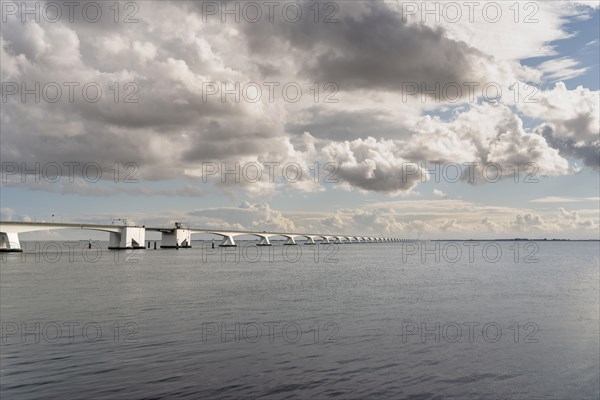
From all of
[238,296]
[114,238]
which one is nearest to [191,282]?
[238,296]

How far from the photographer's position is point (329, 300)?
43656 mm

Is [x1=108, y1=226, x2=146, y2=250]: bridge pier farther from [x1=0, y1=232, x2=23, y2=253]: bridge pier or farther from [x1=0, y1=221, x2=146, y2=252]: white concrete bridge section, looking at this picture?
[x1=0, y1=232, x2=23, y2=253]: bridge pier


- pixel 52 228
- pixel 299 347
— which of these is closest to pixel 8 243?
pixel 52 228

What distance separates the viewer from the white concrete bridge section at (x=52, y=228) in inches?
5325

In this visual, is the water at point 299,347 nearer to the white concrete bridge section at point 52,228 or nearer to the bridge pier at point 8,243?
the white concrete bridge section at point 52,228

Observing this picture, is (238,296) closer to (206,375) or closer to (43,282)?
(206,375)

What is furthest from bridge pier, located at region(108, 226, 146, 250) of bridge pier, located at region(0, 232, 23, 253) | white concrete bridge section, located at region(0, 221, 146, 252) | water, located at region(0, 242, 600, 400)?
water, located at region(0, 242, 600, 400)

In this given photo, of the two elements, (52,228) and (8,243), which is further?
(8,243)

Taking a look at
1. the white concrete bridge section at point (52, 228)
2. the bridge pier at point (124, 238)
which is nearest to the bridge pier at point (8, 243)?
the white concrete bridge section at point (52, 228)

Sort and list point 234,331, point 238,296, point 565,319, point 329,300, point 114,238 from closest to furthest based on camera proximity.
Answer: point 234,331 → point 565,319 → point 329,300 → point 238,296 → point 114,238

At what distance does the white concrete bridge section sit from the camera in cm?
13525

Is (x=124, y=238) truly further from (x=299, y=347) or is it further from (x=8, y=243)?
(x=299, y=347)

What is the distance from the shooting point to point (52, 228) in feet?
474

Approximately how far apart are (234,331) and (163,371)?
9.21 meters
